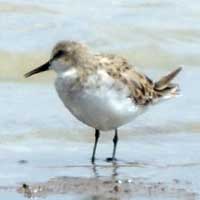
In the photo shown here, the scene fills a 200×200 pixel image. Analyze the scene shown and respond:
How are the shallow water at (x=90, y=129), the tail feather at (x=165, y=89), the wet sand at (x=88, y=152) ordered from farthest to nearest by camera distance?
the tail feather at (x=165, y=89) → the shallow water at (x=90, y=129) → the wet sand at (x=88, y=152)

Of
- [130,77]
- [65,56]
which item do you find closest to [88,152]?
[130,77]

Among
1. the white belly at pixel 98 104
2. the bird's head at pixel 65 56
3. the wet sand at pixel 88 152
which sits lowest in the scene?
the wet sand at pixel 88 152

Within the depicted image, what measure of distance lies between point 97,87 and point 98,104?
0.45 ft

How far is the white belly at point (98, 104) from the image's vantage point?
7867mm

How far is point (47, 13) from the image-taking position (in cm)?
1299

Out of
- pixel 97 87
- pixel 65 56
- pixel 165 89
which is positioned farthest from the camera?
pixel 165 89

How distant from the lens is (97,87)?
311 inches

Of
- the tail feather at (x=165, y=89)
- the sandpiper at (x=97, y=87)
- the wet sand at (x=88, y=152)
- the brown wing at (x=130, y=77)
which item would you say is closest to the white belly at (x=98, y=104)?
the sandpiper at (x=97, y=87)

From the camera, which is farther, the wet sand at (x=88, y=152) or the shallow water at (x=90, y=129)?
the shallow water at (x=90, y=129)

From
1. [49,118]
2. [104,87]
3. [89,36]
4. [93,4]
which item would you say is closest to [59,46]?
[104,87]

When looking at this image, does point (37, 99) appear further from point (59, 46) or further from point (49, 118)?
point (59, 46)

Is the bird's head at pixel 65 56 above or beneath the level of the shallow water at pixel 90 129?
above

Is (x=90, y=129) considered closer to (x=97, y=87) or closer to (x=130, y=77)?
(x=130, y=77)

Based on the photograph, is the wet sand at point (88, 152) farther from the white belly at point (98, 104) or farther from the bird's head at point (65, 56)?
the bird's head at point (65, 56)
